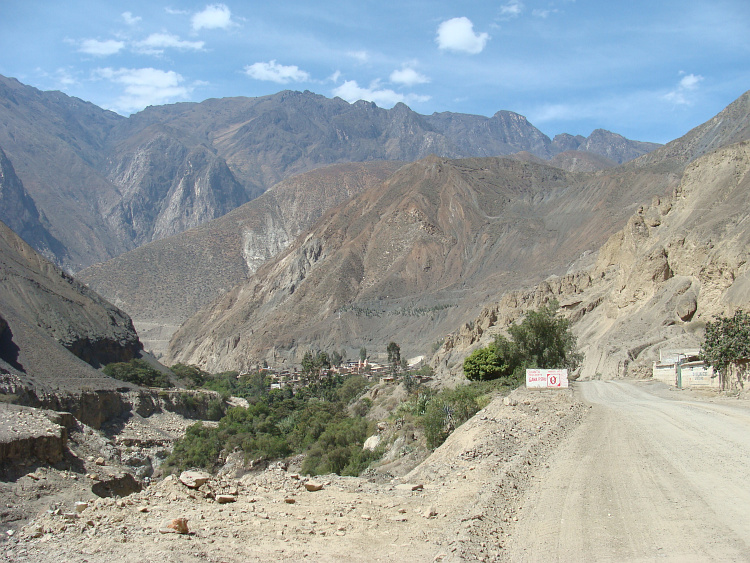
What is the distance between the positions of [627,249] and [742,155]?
1292cm

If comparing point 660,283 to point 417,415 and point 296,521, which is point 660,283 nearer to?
point 417,415

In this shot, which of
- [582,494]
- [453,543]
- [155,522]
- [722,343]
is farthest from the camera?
[722,343]

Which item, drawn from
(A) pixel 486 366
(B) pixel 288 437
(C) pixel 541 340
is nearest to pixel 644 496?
(C) pixel 541 340

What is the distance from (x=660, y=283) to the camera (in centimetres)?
5128

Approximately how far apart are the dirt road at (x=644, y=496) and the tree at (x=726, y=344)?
857 centimetres

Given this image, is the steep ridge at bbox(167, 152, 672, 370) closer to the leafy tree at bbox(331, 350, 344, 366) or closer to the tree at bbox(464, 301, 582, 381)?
the leafy tree at bbox(331, 350, 344, 366)

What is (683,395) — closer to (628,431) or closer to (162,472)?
(628,431)

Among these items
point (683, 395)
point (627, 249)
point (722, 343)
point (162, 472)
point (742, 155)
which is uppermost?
point (742, 155)

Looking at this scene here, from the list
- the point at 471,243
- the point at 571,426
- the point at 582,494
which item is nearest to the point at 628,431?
the point at 571,426

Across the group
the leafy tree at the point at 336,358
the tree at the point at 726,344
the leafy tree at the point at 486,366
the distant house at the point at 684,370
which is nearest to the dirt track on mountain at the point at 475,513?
the tree at the point at 726,344

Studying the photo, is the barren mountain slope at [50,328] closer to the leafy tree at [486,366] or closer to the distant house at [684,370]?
the leafy tree at [486,366]

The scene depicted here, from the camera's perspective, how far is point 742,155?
6006cm

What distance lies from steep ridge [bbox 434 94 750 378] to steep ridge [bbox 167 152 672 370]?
36616 mm

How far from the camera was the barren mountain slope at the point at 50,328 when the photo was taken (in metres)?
48.4
